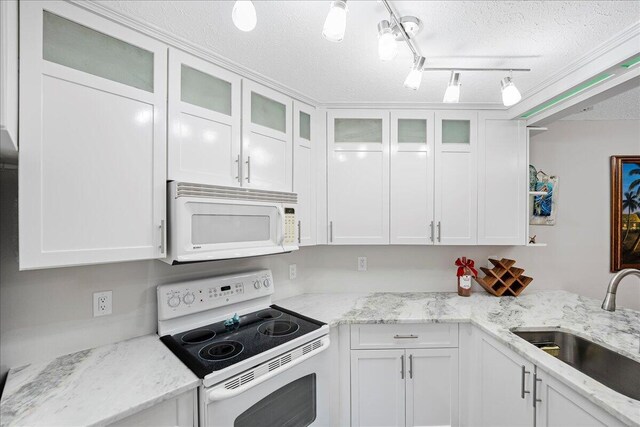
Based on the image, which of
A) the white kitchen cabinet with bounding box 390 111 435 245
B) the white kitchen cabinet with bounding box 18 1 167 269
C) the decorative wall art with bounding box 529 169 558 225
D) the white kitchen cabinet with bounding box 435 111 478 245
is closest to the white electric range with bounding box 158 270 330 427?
the white kitchen cabinet with bounding box 18 1 167 269

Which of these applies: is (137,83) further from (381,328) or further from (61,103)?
(381,328)

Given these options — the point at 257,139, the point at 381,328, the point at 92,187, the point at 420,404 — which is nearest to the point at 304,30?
the point at 257,139

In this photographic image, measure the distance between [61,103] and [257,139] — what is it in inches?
34.3

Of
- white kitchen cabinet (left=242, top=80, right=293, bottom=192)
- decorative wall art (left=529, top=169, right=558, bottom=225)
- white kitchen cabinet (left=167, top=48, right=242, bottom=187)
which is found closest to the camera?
white kitchen cabinet (left=167, top=48, right=242, bottom=187)

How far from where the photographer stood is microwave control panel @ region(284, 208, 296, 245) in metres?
1.75

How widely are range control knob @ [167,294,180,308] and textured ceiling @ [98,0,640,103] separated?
4.36 ft

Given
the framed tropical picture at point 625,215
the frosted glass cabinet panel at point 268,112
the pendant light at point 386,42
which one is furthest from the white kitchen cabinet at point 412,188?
the framed tropical picture at point 625,215

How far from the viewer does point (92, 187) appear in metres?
1.10

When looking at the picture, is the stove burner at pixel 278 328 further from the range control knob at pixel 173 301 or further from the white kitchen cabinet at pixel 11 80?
the white kitchen cabinet at pixel 11 80

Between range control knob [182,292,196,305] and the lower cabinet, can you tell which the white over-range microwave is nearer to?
range control knob [182,292,196,305]

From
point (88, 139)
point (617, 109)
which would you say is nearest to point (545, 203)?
point (617, 109)

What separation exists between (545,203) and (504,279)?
758 mm

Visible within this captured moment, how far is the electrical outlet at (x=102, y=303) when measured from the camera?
132cm

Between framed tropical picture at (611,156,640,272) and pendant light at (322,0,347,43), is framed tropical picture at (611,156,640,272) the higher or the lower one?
the lower one
